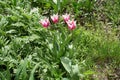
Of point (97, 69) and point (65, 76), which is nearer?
point (65, 76)

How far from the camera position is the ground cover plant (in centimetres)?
378

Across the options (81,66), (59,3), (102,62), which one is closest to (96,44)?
(102,62)

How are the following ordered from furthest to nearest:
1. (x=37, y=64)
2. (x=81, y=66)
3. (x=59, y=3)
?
(x=59, y=3), (x=81, y=66), (x=37, y=64)

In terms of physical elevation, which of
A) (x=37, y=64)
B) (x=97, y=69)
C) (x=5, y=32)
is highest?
(x=5, y=32)

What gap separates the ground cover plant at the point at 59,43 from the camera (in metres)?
3.78

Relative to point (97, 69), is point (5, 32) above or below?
above

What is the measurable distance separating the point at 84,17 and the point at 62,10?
0.41 metres

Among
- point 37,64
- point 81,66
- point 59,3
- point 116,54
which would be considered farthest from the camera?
point 59,3

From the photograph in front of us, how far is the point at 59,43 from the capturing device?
3980 millimetres

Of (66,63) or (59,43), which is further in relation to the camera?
(59,43)

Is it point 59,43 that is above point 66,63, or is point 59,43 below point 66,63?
above

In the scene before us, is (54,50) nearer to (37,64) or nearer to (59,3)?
(37,64)

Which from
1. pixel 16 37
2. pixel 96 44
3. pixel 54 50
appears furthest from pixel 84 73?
pixel 16 37

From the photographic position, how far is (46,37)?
4.18 metres
